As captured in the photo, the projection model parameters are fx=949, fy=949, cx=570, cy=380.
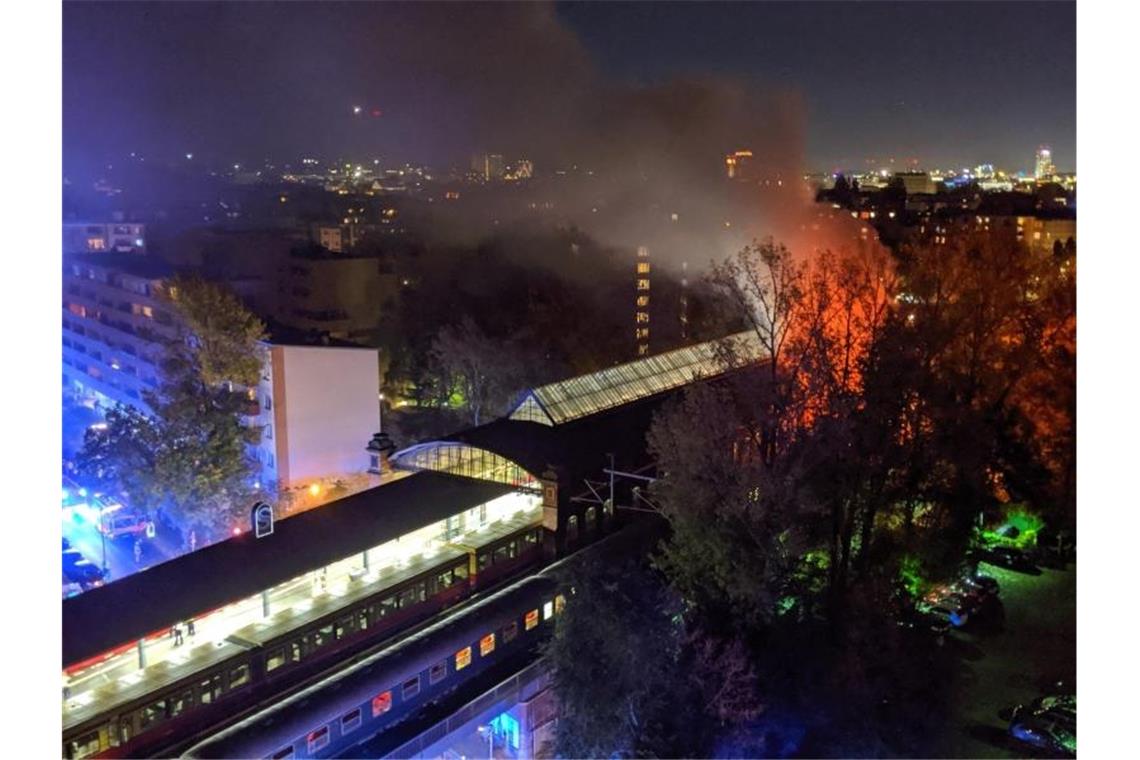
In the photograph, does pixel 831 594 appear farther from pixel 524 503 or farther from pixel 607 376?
pixel 607 376

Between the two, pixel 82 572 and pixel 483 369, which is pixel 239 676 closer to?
pixel 82 572

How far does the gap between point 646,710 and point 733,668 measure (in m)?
0.43

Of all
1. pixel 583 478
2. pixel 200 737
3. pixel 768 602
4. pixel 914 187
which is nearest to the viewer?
pixel 200 737

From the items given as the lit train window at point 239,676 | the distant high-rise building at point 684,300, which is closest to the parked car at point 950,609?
the lit train window at point 239,676

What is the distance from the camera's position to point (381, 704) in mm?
4609

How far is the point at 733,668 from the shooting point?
13.9ft

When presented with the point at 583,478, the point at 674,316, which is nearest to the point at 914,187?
the point at 674,316

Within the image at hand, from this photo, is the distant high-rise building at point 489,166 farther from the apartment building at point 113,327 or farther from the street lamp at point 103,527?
the street lamp at point 103,527

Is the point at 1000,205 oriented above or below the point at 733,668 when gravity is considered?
above

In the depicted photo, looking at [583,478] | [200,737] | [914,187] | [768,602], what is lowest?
[200,737]

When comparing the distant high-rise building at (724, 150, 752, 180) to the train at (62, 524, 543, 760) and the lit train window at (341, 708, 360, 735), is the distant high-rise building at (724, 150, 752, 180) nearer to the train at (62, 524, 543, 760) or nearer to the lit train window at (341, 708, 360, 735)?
the train at (62, 524, 543, 760)

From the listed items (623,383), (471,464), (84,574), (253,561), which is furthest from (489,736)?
(623,383)

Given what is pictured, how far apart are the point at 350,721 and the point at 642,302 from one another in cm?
979

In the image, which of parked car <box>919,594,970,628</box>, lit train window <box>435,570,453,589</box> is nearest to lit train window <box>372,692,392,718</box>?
lit train window <box>435,570,453,589</box>
